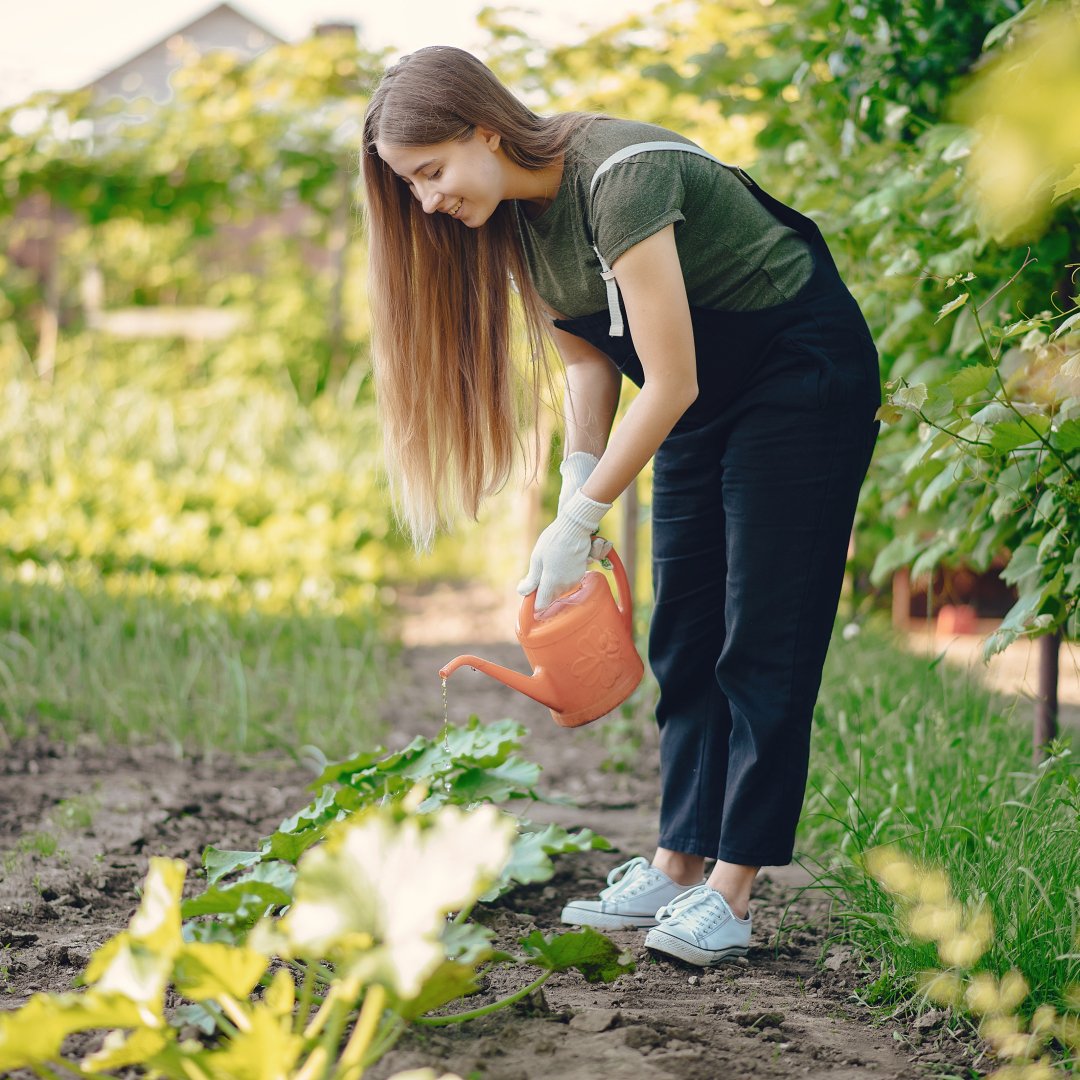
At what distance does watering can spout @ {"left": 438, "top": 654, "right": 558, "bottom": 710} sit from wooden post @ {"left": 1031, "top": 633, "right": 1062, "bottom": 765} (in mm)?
1012

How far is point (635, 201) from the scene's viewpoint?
156 centimetres

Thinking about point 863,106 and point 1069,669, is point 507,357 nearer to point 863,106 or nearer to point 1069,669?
point 863,106

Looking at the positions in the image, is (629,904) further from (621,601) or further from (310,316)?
(310,316)

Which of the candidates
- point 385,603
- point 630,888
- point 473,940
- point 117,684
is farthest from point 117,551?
point 473,940

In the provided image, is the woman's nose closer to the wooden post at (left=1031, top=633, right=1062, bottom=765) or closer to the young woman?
the young woman

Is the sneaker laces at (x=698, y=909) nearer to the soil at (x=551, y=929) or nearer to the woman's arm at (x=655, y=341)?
the soil at (x=551, y=929)

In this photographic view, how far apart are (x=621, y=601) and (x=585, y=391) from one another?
1.15 feet

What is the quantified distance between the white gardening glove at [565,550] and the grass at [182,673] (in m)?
1.29

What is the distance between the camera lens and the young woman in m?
1.62

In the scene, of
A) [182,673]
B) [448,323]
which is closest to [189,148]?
[182,673]

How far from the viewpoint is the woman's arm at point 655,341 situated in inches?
61.4

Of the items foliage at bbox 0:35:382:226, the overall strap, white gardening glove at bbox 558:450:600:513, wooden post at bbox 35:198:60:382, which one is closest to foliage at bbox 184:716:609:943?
white gardening glove at bbox 558:450:600:513

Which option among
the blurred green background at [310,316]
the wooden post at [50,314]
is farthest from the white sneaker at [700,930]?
the wooden post at [50,314]

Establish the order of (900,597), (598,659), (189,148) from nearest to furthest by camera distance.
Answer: (598,659) < (900,597) < (189,148)
